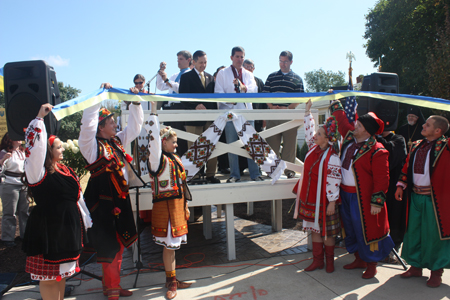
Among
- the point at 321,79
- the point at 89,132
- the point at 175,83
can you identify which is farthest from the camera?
the point at 321,79

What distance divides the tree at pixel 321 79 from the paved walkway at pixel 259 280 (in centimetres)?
6378

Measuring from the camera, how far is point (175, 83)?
19.9 ft

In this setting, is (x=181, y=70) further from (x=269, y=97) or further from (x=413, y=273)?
(x=413, y=273)

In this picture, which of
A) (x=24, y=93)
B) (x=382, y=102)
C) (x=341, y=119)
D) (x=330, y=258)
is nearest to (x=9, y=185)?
(x=24, y=93)

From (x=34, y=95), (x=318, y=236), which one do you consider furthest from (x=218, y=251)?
(x=34, y=95)

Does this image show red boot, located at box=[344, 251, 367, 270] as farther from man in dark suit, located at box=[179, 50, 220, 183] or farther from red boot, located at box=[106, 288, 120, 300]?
red boot, located at box=[106, 288, 120, 300]

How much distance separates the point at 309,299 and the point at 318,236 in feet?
2.75

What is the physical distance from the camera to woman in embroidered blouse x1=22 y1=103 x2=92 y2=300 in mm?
2688

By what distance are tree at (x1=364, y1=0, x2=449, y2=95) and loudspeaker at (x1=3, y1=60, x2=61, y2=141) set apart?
68.5ft

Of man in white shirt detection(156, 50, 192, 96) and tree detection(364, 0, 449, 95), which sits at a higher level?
tree detection(364, 0, 449, 95)

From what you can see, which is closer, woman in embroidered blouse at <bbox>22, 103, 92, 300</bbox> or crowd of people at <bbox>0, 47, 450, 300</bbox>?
woman in embroidered blouse at <bbox>22, 103, 92, 300</bbox>

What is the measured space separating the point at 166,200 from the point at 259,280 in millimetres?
1552

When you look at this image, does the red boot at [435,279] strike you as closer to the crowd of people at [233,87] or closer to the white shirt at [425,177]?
the white shirt at [425,177]

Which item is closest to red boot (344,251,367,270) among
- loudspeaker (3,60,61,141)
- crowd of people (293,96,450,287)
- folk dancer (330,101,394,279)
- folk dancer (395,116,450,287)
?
→ crowd of people (293,96,450,287)
